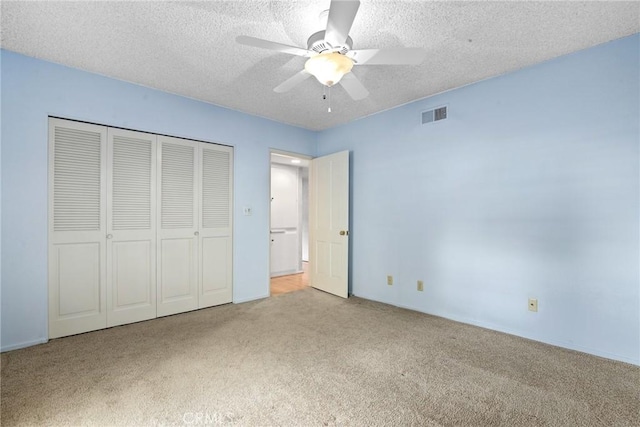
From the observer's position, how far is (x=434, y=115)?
3.47 meters

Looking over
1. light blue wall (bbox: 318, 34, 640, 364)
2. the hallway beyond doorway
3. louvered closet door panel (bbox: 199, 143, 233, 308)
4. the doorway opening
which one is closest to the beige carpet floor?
light blue wall (bbox: 318, 34, 640, 364)

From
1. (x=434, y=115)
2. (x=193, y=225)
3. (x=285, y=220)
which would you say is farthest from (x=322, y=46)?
(x=285, y=220)

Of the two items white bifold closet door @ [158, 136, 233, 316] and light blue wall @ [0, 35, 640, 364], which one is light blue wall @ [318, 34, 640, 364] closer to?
light blue wall @ [0, 35, 640, 364]

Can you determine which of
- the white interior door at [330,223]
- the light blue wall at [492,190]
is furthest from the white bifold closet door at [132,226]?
the white interior door at [330,223]

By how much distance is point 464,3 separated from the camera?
1942mm

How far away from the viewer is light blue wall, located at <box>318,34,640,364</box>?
235 centimetres

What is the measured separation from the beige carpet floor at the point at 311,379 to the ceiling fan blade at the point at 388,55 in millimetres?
2168

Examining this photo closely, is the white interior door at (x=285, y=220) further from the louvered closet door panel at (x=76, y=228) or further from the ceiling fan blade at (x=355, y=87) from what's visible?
the ceiling fan blade at (x=355, y=87)

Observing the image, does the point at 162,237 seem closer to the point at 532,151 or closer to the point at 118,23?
the point at 118,23

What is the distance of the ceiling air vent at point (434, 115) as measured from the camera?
3398 millimetres

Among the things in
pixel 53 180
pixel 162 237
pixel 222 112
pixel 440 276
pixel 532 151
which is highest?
pixel 222 112

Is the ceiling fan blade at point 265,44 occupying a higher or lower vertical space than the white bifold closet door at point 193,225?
higher

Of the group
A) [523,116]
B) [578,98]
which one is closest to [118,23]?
[523,116]

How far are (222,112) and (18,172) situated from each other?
2.06m
